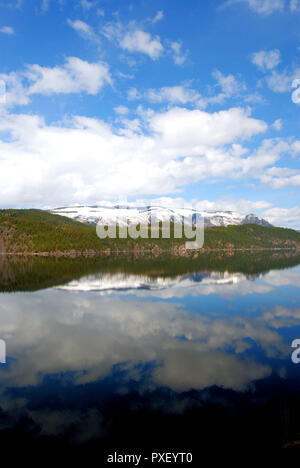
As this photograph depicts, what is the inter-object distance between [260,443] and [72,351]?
1712cm

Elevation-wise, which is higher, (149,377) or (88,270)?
(149,377)

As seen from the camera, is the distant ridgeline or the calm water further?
the distant ridgeline

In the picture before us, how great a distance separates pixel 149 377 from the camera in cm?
2033

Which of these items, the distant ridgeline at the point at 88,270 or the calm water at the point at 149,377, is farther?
the distant ridgeline at the point at 88,270

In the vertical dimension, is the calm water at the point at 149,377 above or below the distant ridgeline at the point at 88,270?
above

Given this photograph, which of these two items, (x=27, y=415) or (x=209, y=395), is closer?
(x=27, y=415)

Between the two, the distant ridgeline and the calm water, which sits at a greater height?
the calm water

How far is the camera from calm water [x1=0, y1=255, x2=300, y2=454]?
14.3 meters

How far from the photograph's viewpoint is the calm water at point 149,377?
14273 millimetres

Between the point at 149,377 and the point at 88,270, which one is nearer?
the point at 149,377

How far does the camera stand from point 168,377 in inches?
800
